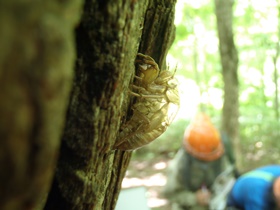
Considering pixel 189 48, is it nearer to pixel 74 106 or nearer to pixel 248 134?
pixel 248 134

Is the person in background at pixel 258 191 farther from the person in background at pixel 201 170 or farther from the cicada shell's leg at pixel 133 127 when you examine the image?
the cicada shell's leg at pixel 133 127

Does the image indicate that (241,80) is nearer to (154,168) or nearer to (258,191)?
(154,168)

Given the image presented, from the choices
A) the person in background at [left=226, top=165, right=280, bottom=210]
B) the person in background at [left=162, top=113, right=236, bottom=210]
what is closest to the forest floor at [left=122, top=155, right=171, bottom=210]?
the person in background at [left=162, top=113, right=236, bottom=210]

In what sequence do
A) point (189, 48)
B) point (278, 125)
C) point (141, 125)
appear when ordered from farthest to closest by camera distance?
point (189, 48), point (278, 125), point (141, 125)

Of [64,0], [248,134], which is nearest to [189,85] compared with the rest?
[248,134]

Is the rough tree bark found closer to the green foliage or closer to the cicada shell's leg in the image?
the green foliage

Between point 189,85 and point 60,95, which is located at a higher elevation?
point 60,95

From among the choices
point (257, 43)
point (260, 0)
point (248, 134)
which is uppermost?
point (260, 0)
